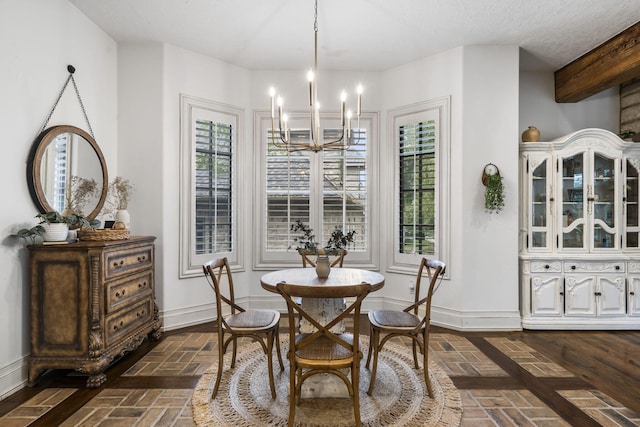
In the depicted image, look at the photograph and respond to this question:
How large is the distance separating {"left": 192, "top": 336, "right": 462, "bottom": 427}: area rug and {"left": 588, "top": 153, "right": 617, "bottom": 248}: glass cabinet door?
2649 millimetres

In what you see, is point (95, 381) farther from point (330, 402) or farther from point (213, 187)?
point (213, 187)

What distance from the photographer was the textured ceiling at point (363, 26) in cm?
318

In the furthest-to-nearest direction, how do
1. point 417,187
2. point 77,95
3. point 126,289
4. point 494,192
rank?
point 417,187
point 494,192
point 77,95
point 126,289

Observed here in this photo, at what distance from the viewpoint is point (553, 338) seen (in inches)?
146

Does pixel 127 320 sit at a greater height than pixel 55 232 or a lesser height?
lesser

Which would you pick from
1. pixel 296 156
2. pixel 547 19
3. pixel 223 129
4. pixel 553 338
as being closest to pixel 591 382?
pixel 553 338

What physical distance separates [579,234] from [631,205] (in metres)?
0.75

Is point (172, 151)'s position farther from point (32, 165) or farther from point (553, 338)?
point (553, 338)

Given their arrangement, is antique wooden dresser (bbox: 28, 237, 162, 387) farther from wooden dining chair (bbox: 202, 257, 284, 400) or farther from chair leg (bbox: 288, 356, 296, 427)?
chair leg (bbox: 288, 356, 296, 427)

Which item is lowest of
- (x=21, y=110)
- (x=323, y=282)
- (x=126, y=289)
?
(x=126, y=289)

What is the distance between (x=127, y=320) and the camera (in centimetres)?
300

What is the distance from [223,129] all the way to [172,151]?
706 mm

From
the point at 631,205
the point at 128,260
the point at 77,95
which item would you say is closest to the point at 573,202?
the point at 631,205

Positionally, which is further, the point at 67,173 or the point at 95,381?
the point at 67,173
